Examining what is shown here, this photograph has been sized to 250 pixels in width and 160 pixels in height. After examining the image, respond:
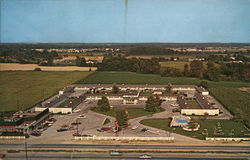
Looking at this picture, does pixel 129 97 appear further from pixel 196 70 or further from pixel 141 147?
pixel 196 70

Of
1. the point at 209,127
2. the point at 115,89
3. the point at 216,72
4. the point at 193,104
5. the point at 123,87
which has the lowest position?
the point at 209,127

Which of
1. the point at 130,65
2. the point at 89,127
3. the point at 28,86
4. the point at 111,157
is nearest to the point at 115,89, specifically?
the point at 28,86

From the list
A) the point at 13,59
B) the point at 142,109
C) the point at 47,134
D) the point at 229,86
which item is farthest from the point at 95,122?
the point at 13,59

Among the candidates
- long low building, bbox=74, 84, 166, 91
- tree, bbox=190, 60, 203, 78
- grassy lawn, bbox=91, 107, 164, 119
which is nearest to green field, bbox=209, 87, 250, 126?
long low building, bbox=74, 84, 166, 91

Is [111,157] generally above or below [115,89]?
below

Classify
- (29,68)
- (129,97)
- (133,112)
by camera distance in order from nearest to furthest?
(133,112) → (129,97) → (29,68)

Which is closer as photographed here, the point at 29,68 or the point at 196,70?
the point at 196,70
